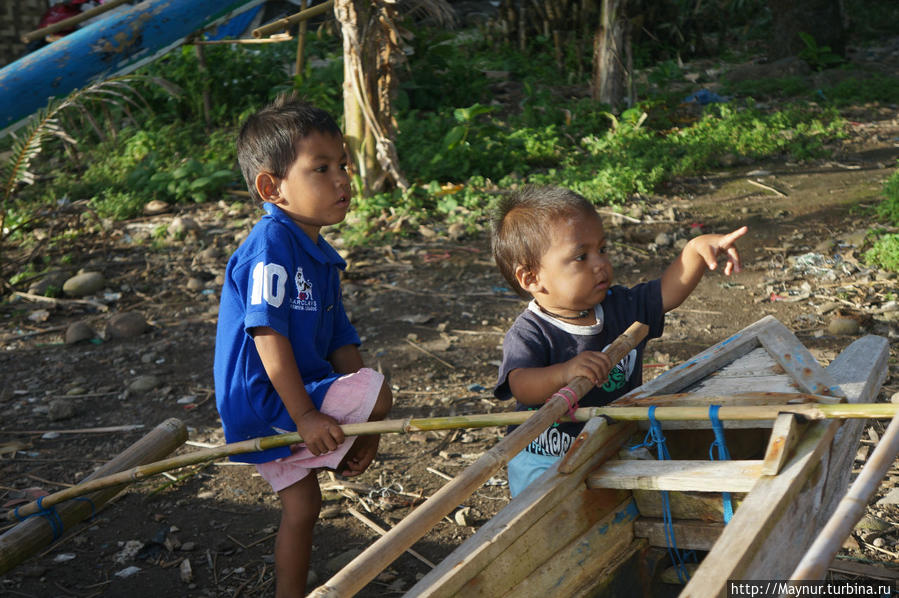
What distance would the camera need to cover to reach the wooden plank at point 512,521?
164 centimetres

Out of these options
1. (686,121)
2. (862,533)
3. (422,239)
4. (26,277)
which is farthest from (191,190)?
(862,533)

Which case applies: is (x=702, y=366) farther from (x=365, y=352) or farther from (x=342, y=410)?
(x=365, y=352)

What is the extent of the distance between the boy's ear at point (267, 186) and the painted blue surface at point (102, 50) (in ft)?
5.36

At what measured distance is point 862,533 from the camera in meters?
2.65

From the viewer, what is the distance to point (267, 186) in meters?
2.43

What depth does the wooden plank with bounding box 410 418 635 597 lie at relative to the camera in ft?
5.39

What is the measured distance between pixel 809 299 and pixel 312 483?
3186 mm

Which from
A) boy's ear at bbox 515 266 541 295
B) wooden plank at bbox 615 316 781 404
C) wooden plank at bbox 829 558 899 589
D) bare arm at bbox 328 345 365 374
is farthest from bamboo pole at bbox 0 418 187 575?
wooden plank at bbox 829 558 899 589

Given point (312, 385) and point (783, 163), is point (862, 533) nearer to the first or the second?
point (312, 385)

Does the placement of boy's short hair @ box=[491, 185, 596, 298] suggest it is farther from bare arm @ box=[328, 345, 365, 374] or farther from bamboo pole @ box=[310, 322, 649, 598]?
bare arm @ box=[328, 345, 365, 374]

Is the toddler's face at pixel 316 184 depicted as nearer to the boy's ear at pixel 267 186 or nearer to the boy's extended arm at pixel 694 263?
the boy's ear at pixel 267 186

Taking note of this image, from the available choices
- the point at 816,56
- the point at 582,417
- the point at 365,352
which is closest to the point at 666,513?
the point at 582,417

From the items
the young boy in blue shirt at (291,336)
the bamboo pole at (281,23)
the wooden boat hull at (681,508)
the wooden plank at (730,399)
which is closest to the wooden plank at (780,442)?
the wooden boat hull at (681,508)

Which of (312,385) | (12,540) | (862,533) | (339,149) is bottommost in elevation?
(862,533)
